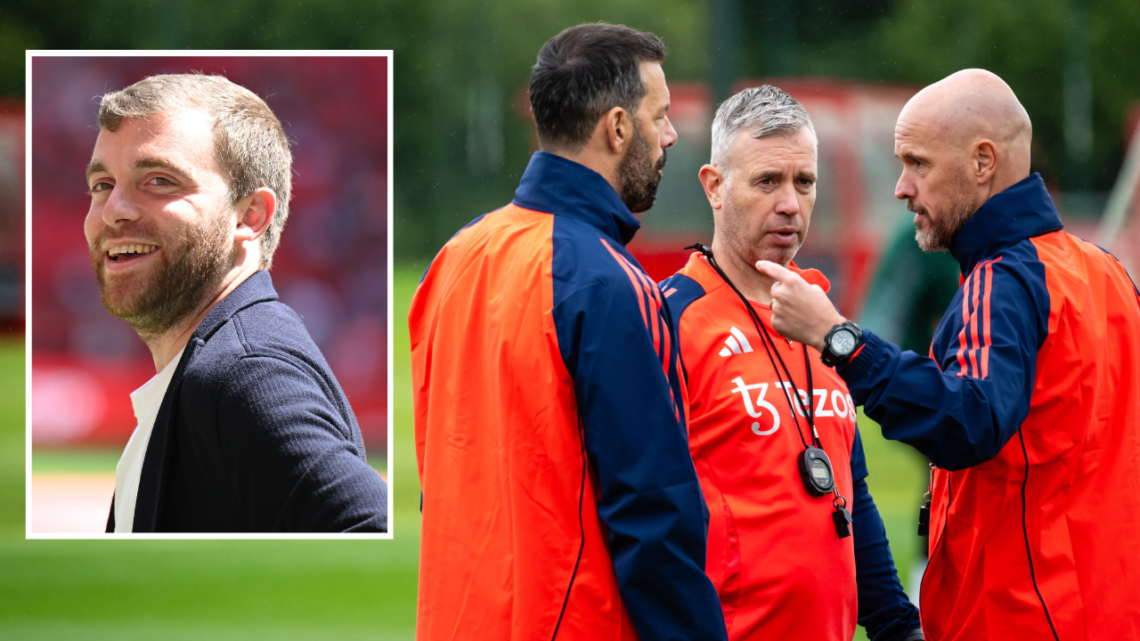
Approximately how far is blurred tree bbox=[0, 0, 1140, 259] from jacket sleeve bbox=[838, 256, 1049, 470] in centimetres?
427

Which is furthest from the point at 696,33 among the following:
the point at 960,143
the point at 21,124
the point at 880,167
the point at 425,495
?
the point at 425,495

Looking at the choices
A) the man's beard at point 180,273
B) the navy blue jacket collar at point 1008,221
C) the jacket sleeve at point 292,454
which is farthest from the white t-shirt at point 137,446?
the navy blue jacket collar at point 1008,221

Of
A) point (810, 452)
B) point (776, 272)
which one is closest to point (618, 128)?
point (776, 272)

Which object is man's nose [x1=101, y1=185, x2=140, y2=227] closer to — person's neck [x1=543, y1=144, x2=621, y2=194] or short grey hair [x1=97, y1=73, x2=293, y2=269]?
short grey hair [x1=97, y1=73, x2=293, y2=269]

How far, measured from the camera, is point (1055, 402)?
2129 mm

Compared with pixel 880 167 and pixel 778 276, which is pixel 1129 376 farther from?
pixel 880 167

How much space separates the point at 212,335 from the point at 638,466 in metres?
1.61

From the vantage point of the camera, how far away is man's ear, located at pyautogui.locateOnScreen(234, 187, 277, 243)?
9.96 feet

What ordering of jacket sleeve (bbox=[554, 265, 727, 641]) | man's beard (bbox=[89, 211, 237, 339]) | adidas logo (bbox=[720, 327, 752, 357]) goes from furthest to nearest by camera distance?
1. man's beard (bbox=[89, 211, 237, 339])
2. adidas logo (bbox=[720, 327, 752, 357])
3. jacket sleeve (bbox=[554, 265, 727, 641])

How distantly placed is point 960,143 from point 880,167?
23.8 feet

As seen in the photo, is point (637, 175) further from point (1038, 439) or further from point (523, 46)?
point (523, 46)

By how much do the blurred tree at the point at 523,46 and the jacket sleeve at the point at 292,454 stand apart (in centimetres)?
290

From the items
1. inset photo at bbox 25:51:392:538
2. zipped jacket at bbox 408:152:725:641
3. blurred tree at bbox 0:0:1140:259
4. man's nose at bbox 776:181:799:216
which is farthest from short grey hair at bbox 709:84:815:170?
blurred tree at bbox 0:0:1140:259

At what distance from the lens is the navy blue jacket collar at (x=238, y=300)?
2.97 meters
